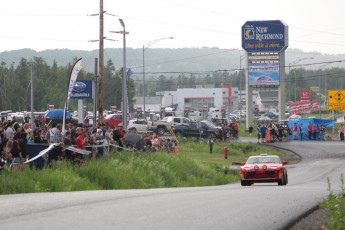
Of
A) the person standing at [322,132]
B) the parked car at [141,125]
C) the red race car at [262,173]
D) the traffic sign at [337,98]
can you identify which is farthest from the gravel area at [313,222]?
the traffic sign at [337,98]

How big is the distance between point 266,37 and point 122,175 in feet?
193

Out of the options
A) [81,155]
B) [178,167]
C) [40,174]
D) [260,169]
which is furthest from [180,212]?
[178,167]

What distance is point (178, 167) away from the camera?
36125 millimetres

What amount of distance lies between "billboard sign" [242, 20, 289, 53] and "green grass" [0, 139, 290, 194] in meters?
39.4

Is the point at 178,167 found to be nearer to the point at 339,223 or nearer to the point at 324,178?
the point at 324,178

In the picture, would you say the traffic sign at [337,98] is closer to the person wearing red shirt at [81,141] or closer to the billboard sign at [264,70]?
the billboard sign at [264,70]

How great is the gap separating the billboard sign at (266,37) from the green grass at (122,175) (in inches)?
1550

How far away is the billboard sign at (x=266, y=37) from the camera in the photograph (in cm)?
8519

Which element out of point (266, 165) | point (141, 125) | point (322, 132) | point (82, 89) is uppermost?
point (82, 89)

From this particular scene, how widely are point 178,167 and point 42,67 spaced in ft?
311

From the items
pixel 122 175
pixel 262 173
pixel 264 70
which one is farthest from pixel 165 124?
pixel 122 175

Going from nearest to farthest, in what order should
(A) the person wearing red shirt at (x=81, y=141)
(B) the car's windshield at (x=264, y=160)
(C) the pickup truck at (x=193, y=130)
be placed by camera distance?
(A) the person wearing red shirt at (x=81, y=141) < (B) the car's windshield at (x=264, y=160) < (C) the pickup truck at (x=193, y=130)

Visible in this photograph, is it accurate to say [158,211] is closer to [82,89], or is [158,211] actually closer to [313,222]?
[313,222]

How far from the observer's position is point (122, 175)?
28.8 metres
